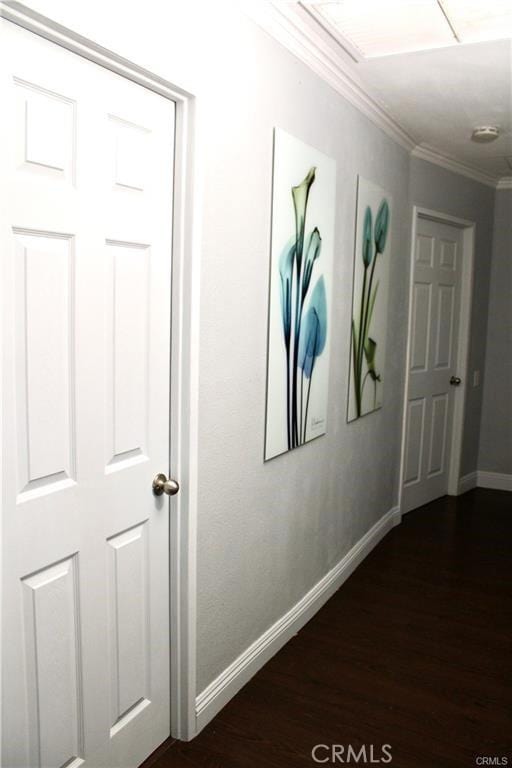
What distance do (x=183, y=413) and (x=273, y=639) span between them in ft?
3.92

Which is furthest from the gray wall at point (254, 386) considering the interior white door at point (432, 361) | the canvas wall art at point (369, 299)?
the interior white door at point (432, 361)

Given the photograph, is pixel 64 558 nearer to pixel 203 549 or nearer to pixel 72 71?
pixel 203 549

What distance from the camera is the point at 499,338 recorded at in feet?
17.1

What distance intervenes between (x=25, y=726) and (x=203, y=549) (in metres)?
0.75

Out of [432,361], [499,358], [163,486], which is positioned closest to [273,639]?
[163,486]

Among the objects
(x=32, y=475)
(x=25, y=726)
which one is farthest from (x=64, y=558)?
(x=25, y=726)

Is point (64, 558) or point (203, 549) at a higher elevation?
point (64, 558)

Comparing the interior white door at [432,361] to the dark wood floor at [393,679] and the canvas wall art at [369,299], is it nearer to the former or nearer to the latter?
the canvas wall art at [369,299]

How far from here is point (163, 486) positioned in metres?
1.95

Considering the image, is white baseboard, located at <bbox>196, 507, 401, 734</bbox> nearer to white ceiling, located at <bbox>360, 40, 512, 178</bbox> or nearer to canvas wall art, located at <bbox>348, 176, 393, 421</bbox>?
canvas wall art, located at <bbox>348, 176, 393, 421</bbox>

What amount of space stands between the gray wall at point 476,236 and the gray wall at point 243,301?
109 centimetres

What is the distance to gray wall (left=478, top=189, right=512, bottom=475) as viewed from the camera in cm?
509

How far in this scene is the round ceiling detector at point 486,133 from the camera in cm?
361

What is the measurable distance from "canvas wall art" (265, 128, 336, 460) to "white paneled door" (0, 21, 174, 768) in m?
0.61
